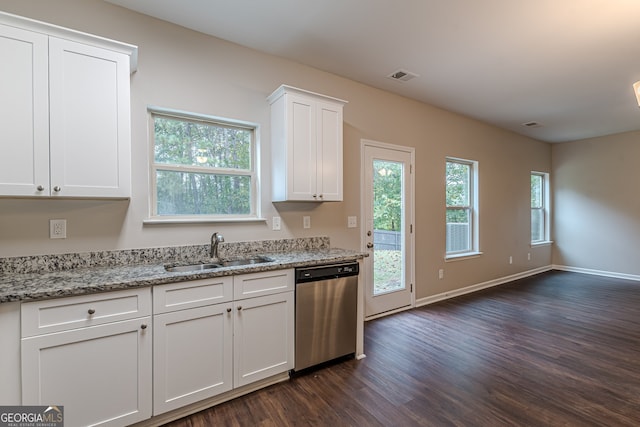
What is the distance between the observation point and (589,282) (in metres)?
5.36

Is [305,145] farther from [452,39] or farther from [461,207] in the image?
[461,207]

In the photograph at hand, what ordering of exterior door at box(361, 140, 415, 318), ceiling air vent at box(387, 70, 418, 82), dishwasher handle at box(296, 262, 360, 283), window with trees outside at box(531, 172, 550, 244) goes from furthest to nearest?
window with trees outside at box(531, 172, 550, 244)
exterior door at box(361, 140, 415, 318)
ceiling air vent at box(387, 70, 418, 82)
dishwasher handle at box(296, 262, 360, 283)

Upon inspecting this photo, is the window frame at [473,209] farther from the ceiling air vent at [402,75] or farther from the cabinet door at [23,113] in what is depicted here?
the cabinet door at [23,113]

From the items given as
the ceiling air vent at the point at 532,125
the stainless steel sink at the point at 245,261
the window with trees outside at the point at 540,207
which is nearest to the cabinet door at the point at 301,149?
the stainless steel sink at the point at 245,261

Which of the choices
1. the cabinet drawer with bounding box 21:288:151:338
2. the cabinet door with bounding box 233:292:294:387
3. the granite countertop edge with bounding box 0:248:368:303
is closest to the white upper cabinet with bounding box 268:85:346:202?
the granite countertop edge with bounding box 0:248:368:303

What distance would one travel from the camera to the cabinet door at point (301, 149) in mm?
2627

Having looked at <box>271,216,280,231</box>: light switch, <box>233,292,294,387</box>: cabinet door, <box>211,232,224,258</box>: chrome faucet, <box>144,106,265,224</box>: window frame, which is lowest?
<box>233,292,294,387</box>: cabinet door

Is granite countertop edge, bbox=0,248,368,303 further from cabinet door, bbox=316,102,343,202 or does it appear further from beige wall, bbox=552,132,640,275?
beige wall, bbox=552,132,640,275

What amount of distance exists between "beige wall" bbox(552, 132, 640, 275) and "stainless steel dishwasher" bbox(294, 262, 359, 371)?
6114 millimetres

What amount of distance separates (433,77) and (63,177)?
3.42 metres

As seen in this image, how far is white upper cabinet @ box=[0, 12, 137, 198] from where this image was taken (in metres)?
1.64

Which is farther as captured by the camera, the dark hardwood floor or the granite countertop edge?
the dark hardwood floor

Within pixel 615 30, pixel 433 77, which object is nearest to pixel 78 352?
pixel 433 77

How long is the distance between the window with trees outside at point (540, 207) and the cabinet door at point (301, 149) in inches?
231
